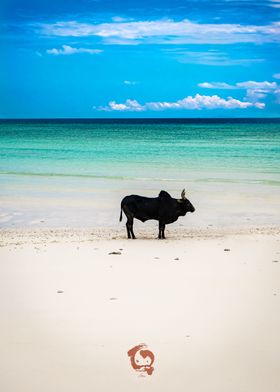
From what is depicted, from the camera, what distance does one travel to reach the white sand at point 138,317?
4.73m

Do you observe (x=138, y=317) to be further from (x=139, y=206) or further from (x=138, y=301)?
(x=139, y=206)

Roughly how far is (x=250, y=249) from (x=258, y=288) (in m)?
2.20

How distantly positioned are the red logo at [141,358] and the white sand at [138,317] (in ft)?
0.17

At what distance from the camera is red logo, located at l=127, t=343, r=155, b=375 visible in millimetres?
4840

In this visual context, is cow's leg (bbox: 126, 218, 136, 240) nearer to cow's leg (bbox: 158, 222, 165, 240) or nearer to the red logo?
cow's leg (bbox: 158, 222, 165, 240)

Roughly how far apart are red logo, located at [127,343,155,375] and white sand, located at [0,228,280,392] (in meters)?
0.05

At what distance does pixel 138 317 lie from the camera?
5844mm

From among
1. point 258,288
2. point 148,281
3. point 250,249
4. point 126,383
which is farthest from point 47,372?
point 250,249

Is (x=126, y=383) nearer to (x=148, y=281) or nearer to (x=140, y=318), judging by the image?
(x=140, y=318)

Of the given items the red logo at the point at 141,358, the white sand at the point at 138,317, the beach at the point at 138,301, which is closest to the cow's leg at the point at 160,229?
the beach at the point at 138,301

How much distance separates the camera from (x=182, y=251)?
8.78 m

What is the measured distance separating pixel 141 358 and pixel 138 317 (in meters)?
0.82

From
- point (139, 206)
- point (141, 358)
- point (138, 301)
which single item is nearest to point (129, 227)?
point (139, 206)

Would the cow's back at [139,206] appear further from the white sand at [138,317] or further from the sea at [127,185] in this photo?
the sea at [127,185]
